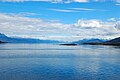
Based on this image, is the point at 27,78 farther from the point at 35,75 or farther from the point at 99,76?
Result: the point at 99,76

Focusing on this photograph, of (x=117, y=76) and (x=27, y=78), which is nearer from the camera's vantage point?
(x=27, y=78)

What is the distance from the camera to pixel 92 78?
68625 mm

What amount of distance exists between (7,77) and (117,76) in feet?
87.4

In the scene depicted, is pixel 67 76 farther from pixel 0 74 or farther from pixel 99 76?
pixel 0 74

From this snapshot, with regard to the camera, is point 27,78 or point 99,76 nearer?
point 27,78

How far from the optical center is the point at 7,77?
2657 inches

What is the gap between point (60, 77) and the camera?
69438mm

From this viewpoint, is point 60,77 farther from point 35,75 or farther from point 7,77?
point 7,77

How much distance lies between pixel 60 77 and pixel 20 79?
9.91 m

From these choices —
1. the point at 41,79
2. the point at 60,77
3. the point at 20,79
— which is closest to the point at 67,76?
the point at 60,77

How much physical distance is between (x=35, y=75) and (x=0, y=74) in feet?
28.2

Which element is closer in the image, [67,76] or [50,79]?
[50,79]

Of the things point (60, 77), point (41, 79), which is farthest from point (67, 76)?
point (41, 79)

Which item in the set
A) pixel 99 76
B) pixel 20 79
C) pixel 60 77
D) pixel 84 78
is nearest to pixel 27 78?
pixel 20 79
